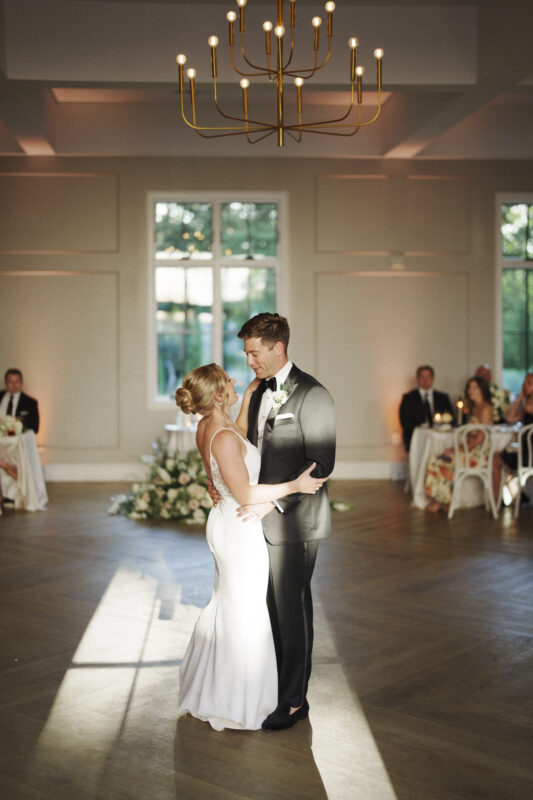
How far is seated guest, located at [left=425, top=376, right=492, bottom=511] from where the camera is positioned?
817 centimetres

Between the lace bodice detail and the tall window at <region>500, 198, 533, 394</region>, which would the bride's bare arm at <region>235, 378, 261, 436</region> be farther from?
the tall window at <region>500, 198, 533, 394</region>

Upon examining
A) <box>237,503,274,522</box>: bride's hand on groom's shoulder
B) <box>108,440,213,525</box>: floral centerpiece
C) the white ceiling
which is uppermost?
the white ceiling

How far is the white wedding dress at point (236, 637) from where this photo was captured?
329 cm

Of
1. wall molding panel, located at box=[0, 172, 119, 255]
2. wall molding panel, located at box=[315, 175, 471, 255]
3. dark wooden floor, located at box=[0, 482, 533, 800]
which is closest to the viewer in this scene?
dark wooden floor, located at box=[0, 482, 533, 800]

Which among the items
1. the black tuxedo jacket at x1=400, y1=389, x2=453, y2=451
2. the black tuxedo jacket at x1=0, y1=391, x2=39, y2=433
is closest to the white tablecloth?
the black tuxedo jacket at x1=0, y1=391, x2=39, y2=433

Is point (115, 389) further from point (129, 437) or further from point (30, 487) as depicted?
point (30, 487)

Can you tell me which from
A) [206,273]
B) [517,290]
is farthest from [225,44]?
[517,290]

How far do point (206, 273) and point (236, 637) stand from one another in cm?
792

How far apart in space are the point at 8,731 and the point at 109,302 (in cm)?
770

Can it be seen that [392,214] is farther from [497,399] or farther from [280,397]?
[280,397]

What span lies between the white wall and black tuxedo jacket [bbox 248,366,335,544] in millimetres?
7384

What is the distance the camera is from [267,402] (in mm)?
3379

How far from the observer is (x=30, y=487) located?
820 cm

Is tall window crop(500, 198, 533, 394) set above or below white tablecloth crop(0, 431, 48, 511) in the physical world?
above
